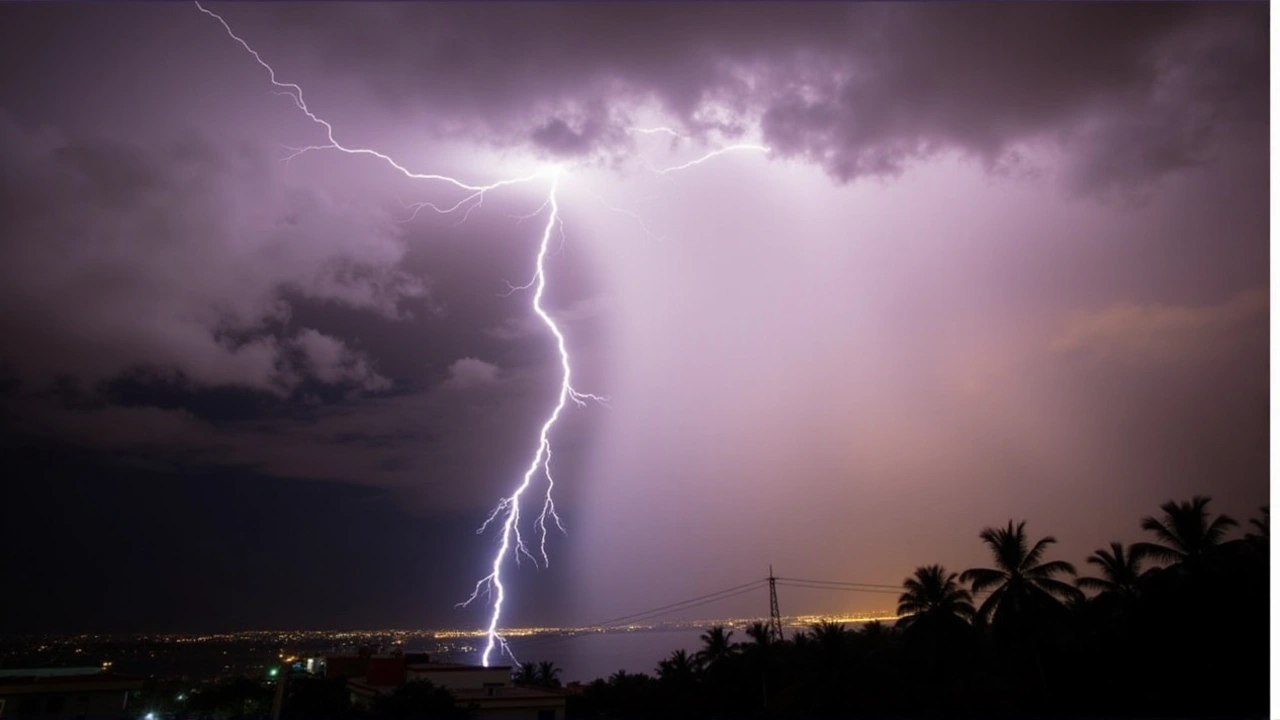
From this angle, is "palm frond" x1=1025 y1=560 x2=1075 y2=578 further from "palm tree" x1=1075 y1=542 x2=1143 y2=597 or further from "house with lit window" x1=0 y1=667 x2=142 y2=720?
"house with lit window" x1=0 y1=667 x2=142 y2=720

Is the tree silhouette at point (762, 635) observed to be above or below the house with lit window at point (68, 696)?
above

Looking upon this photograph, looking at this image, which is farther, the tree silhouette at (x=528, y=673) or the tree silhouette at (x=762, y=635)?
the tree silhouette at (x=528, y=673)

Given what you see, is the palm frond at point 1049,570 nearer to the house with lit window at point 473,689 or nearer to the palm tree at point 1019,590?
the palm tree at point 1019,590

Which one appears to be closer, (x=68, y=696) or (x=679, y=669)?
(x=68, y=696)

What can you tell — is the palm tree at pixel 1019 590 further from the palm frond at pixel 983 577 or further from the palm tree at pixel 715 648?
the palm tree at pixel 715 648

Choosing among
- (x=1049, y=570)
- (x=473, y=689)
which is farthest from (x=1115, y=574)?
(x=473, y=689)

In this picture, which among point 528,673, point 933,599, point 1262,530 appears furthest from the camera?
point 528,673

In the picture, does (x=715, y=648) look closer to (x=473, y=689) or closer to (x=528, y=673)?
(x=473, y=689)

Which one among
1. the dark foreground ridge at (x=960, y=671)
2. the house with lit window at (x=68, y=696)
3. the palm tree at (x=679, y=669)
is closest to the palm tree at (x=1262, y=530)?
the dark foreground ridge at (x=960, y=671)

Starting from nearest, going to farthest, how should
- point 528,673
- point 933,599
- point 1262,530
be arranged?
point 1262,530, point 933,599, point 528,673

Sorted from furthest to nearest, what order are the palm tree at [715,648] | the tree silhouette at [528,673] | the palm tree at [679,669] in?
1. the tree silhouette at [528,673]
2. the palm tree at [715,648]
3. the palm tree at [679,669]

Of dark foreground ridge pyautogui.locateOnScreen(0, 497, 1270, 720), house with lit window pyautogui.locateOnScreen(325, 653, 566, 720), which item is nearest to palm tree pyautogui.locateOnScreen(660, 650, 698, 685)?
dark foreground ridge pyautogui.locateOnScreen(0, 497, 1270, 720)

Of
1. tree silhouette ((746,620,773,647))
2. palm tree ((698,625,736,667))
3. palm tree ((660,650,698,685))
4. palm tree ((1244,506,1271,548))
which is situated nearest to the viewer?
palm tree ((1244,506,1271,548))

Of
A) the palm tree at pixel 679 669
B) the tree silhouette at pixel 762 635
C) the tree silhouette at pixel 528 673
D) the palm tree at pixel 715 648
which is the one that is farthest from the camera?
the tree silhouette at pixel 528 673
